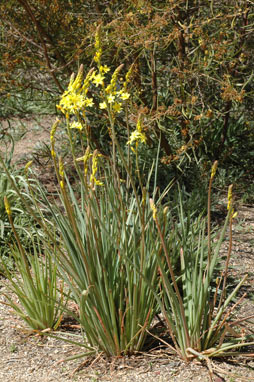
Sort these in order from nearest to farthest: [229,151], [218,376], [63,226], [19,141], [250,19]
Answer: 1. [218,376]
2. [63,226]
3. [250,19]
4. [229,151]
5. [19,141]

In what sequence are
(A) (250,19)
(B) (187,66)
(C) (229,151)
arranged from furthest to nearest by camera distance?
(C) (229,151)
(A) (250,19)
(B) (187,66)

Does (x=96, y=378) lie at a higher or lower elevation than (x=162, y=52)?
lower

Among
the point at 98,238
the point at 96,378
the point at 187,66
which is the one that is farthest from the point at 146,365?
the point at 187,66

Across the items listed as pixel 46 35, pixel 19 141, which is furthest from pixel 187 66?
pixel 19 141

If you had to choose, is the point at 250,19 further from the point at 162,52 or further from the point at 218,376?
the point at 218,376

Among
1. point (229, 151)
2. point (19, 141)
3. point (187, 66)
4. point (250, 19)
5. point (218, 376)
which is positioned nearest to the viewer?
point (218, 376)

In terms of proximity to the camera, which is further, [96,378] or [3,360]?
[3,360]

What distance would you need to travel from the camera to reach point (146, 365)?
2949 mm

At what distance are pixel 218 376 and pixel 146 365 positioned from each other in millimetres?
388

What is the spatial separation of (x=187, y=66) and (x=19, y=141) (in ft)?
11.7

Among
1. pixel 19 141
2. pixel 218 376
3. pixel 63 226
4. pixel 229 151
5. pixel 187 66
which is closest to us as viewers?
pixel 218 376

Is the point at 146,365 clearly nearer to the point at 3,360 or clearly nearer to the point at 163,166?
the point at 3,360

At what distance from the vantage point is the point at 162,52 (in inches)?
221

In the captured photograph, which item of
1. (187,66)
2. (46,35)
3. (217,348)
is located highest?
(46,35)
